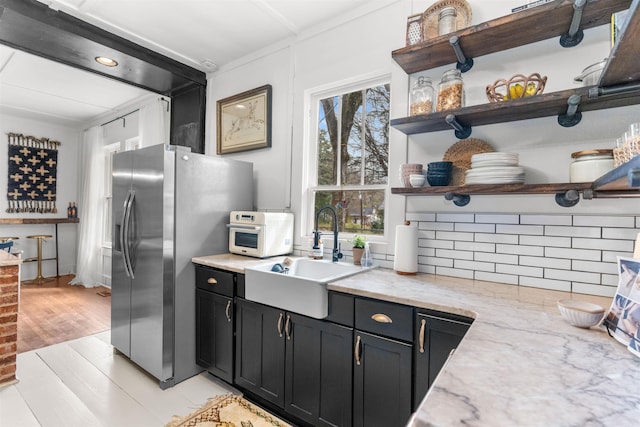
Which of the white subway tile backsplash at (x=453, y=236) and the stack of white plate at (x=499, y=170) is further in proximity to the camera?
the white subway tile backsplash at (x=453, y=236)

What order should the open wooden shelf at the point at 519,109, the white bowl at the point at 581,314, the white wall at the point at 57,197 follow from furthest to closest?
1. the white wall at the point at 57,197
2. the open wooden shelf at the point at 519,109
3. the white bowl at the point at 581,314

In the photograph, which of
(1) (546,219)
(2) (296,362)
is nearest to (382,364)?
(2) (296,362)

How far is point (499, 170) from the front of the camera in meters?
1.62

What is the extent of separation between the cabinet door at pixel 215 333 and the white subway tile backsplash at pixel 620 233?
7.18 feet

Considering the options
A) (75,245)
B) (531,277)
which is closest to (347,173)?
(531,277)

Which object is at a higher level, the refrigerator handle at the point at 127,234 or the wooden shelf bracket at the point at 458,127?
the wooden shelf bracket at the point at 458,127

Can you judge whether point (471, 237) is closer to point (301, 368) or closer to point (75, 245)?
point (301, 368)

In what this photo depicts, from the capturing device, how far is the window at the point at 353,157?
2.41m

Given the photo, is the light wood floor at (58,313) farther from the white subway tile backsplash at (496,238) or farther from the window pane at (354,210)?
the white subway tile backsplash at (496,238)

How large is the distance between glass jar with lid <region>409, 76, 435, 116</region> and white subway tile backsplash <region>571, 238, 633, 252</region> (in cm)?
106

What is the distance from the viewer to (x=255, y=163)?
10.1ft

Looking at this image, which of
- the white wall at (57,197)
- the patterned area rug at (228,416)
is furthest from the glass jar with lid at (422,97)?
the white wall at (57,197)

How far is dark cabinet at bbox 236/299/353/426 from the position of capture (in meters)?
1.65

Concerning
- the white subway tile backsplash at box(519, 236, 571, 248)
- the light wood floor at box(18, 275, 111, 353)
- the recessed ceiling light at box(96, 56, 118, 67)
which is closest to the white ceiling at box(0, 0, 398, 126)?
the recessed ceiling light at box(96, 56, 118, 67)
